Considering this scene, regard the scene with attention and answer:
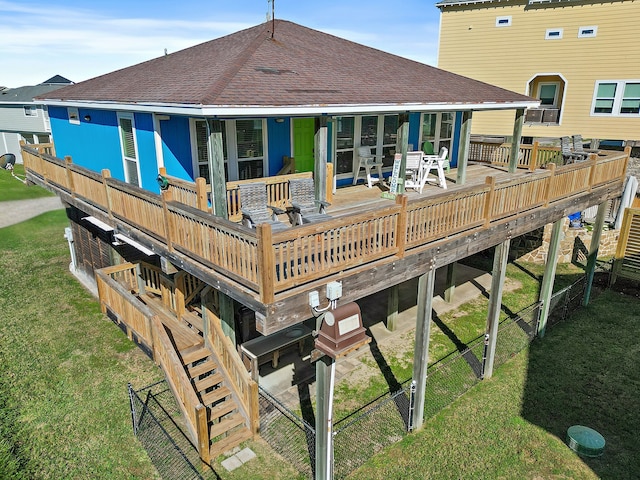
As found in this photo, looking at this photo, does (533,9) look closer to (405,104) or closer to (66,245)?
(405,104)

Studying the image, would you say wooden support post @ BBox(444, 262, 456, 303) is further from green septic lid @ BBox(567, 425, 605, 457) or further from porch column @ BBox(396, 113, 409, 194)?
green septic lid @ BBox(567, 425, 605, 457)

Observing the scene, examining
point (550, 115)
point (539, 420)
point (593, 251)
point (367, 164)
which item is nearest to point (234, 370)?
point (539, 420)

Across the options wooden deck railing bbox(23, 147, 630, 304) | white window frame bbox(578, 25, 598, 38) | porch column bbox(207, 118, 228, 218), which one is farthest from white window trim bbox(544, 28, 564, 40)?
porch column bbox(207, 118, 228, 218)

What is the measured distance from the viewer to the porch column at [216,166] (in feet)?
24.1

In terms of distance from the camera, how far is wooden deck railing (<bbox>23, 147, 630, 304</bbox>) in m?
6.03

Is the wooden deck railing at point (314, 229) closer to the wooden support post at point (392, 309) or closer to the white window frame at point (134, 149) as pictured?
the white window frame at point (134, 149)

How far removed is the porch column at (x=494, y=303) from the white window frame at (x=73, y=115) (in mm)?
11517

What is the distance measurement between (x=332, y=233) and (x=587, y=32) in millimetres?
18711

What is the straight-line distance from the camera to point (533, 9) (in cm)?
2053

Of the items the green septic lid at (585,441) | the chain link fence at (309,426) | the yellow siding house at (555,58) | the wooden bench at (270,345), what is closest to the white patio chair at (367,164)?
the wooden bench at (270,345)

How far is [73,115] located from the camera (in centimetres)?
1323

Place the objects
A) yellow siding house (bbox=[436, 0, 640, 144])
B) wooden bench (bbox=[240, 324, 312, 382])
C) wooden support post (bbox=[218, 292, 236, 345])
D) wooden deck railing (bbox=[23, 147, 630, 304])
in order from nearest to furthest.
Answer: wooden deck railing (bbox=[23, 147, 630, 304]) < wooden support post (bbox=[218, 292, 236, 345]) < wooden bench (bbox=[240, 324, 312, 382]) < yellow siding house (bbox=[436, 0, 640, 144])

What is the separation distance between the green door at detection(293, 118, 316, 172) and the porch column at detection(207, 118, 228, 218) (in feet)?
12.8

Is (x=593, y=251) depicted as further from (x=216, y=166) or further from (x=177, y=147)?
(x=177, y=147)
